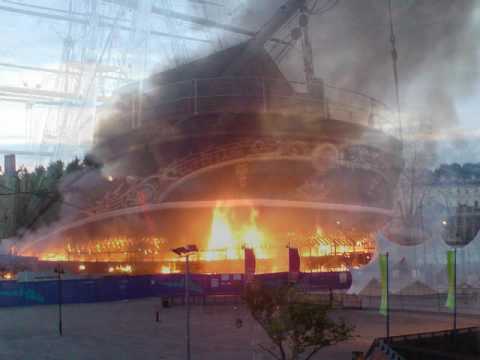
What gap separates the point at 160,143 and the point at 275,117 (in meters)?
8.58

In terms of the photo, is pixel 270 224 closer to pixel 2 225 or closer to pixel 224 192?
pixel 224 192

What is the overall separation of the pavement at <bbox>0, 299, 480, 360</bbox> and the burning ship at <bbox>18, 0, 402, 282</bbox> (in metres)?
11.2

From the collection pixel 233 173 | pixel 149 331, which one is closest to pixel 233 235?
pixel 233 173

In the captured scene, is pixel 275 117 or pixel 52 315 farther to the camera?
pixel 275 117

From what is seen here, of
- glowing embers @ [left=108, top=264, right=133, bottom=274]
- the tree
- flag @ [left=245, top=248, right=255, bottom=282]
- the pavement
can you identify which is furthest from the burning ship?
the tree

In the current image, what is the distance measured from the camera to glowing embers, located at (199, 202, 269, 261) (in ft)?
141

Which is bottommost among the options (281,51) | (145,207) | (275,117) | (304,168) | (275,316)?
(275,316)

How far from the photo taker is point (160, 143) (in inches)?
1677

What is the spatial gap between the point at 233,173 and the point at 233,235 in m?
4.67

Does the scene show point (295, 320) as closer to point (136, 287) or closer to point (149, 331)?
point (149, 331)

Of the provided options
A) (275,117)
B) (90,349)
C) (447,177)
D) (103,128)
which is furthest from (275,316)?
(447,177)

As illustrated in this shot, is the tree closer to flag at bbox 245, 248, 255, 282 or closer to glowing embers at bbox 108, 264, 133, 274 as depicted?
flag at bbox 245, 248, 255, 282

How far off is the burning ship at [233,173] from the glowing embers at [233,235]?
77 mm

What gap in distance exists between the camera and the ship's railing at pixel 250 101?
4206 cm
